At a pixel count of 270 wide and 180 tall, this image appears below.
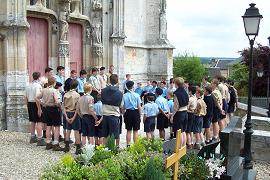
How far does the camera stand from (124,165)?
5227mm

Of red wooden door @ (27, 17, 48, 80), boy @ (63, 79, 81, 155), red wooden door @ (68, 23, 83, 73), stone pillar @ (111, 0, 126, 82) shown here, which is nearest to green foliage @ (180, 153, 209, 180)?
boy @ (63, 79, 81, 155)

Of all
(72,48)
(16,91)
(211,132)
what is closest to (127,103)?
(211,132)

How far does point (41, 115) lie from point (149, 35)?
44.0ft

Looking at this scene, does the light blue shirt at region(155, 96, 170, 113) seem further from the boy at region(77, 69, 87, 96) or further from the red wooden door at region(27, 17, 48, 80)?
the red wooden door at region(27, 17, 48, 80)

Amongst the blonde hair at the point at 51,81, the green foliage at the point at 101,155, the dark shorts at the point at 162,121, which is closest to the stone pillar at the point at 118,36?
the dark shorts at the point at 162,121

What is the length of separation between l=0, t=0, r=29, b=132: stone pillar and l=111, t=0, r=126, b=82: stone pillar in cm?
583

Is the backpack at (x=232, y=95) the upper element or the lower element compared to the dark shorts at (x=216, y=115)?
upper

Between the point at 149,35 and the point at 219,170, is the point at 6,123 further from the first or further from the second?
the point at 149,35

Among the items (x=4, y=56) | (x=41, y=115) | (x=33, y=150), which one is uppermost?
(x=4, y=56)

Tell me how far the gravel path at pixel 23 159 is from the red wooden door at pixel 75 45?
240 inches

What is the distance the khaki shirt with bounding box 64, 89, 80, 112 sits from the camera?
32.2 feet

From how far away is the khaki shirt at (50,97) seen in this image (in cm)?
1012

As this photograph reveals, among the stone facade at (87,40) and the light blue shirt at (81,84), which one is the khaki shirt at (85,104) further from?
the stone facade at (87,40)

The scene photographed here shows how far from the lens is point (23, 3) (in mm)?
13039
